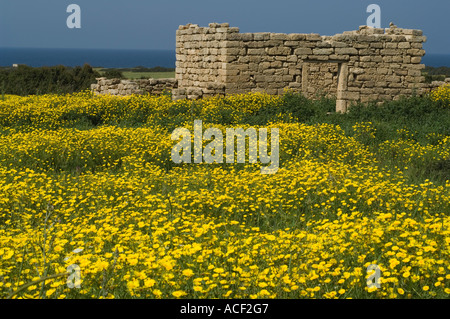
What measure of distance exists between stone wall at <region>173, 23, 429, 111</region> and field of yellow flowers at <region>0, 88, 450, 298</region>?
9.10 feet

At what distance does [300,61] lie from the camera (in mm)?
17406

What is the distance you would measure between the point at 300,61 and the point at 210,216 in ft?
39.1

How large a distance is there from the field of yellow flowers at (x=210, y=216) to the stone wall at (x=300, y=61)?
9.10 feet

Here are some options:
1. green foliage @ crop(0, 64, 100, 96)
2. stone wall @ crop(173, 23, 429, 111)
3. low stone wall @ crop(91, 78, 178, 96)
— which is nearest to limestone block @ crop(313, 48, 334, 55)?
stone wall @ crop(173, 23, 429, 111)

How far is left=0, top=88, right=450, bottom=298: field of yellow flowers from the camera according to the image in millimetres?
3918

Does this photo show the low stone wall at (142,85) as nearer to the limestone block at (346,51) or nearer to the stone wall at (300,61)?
the stone wall at (300,61)

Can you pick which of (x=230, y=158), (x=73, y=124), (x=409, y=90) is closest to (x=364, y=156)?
(x=230, y=158)

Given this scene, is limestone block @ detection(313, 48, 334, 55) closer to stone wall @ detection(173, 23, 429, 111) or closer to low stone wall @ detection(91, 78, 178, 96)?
stone wall @ detection(173, 23, 429, 111)

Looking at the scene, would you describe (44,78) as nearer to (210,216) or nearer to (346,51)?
(346,51)

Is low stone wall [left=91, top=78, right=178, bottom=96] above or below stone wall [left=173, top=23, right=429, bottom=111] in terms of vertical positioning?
below

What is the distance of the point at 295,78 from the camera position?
17.5 m

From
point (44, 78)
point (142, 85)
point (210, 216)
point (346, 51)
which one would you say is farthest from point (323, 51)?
point (44, 78)

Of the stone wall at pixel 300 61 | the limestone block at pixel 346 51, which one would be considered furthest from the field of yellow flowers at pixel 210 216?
the limestone block at pixel 346 51
